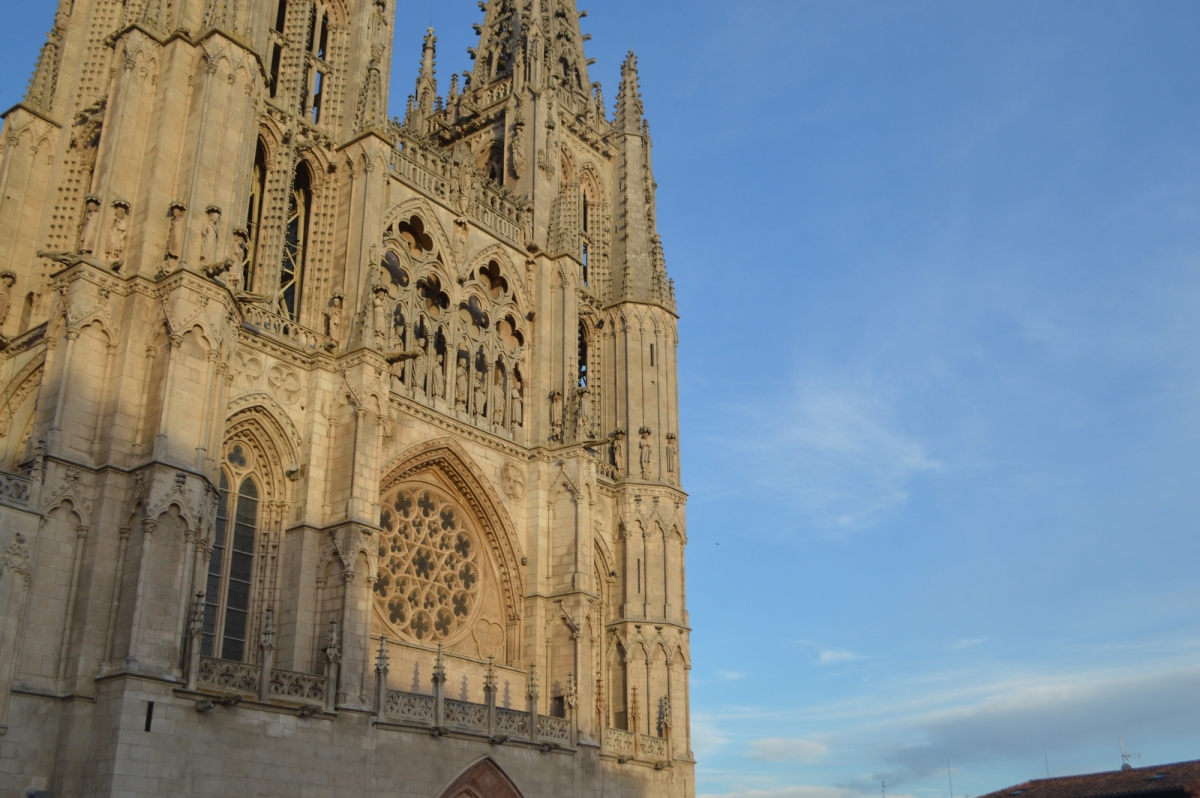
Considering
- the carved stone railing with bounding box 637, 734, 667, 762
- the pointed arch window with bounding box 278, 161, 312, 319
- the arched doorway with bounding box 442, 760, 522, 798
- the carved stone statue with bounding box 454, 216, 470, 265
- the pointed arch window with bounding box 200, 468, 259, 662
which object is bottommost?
the arched doorway with bounding box 442, 760, 522, 798

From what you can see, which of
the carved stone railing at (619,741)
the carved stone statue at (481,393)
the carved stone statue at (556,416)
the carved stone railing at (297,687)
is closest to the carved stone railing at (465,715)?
the carved stone railing at (297,687)

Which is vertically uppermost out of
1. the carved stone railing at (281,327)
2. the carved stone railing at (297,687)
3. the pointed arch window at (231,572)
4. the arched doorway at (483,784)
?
the carved stone railing at (281,327)

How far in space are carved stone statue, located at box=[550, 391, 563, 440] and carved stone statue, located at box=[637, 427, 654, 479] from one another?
428 cm

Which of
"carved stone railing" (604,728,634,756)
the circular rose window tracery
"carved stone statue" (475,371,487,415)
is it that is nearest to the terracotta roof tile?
"carved stone railing" (604,728,634,756)

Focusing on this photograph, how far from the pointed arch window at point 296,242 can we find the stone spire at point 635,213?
1291 centimetres

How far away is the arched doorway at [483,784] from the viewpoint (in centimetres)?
2553

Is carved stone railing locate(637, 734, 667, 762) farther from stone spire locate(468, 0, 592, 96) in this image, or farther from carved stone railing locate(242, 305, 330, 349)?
stone spire locate(468, 0, 592, 96)

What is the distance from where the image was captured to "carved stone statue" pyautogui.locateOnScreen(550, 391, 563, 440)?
32844 mm

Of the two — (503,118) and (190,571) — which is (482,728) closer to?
(190,571)

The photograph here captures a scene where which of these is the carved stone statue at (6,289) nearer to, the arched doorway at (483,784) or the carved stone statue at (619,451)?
the arched doorway at (483,784)

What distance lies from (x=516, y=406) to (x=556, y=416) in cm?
125

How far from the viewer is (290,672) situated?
73.3 ft

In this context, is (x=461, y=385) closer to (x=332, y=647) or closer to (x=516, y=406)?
(x=516, y=406)

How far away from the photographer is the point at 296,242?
28.7 m
